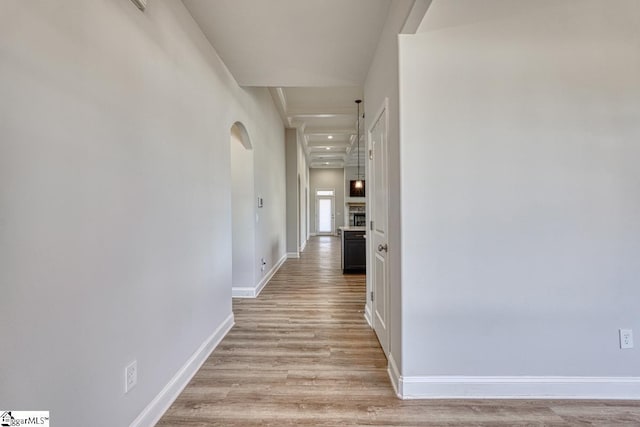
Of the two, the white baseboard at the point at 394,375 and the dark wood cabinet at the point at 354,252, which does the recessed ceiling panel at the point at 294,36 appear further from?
the dark wood cabinet at the point at 354,252

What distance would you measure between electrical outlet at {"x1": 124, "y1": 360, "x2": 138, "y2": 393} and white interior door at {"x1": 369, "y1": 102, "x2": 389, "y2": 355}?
1714 mm

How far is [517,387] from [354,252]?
155 inches

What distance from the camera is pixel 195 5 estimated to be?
7.04ft

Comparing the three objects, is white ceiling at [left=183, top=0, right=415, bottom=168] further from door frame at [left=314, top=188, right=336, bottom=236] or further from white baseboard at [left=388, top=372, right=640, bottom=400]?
door frame at [left=314, top=188, right=336, bottom=236]

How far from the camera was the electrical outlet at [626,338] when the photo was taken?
6.36 ft

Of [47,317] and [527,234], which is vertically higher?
[527,234]

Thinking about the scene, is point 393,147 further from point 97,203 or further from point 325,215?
point 325,215

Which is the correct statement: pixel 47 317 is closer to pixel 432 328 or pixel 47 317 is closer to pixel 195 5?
pixel 432 328

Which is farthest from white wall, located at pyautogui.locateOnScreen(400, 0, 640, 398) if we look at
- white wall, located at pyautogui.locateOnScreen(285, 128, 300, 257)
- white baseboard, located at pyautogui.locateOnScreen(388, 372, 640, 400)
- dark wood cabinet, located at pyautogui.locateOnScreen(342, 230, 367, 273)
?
white wall, located at pyautogui.locateOnScreen(285, 128, 300, 257)

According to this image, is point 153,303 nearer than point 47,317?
No

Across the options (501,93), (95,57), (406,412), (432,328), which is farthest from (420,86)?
(406,412)

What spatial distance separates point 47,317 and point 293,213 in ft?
22.2

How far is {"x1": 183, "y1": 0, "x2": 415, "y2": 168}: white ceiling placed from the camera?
217cm

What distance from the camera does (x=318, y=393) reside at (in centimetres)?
199
